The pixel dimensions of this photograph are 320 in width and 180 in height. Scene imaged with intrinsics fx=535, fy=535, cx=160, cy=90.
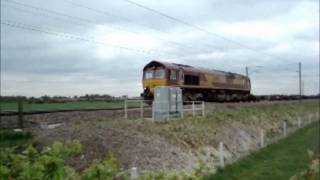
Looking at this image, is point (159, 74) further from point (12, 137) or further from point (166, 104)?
point (12, 137)

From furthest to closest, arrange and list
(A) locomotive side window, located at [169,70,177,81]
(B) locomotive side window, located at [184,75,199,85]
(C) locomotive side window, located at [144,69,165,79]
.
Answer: (B) locomotive side window, located at [184,75,199,85]
(A) locomotive side window, located at [169,70,177,81]
(C) locomotive side window, located at [144,69,165,79]

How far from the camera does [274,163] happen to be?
2252 cm

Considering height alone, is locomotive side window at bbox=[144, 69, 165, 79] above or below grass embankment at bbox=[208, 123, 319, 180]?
above

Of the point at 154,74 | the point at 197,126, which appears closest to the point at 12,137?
the point at 197,126

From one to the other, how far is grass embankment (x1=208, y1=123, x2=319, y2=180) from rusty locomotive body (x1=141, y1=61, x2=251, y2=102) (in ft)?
29.9

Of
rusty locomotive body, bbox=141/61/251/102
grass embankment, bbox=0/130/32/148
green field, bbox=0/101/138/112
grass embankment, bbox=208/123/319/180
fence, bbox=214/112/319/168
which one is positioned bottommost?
grass embankment, bbox=208/123/319/180

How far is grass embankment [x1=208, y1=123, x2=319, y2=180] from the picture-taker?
19156mm

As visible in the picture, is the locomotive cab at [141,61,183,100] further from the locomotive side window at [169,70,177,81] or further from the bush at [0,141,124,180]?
the bush at [0,141,124,180]

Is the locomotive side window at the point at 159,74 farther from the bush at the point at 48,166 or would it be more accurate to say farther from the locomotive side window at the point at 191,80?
the bush at the point at 48,166

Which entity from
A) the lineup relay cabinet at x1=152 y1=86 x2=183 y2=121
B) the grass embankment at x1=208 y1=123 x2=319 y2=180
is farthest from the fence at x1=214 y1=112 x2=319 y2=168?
the lineup relay cabinet at x1=152 y1=86 x2=183 y2=121

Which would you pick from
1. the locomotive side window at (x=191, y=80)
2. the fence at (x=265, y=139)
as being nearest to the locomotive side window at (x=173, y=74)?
the locomotive side window at (x=191, y=80)

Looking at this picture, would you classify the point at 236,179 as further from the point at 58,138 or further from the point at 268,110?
the point at 268,110

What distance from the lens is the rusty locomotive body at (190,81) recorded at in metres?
36.5

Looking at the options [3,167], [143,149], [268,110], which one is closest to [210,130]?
[143,149]
